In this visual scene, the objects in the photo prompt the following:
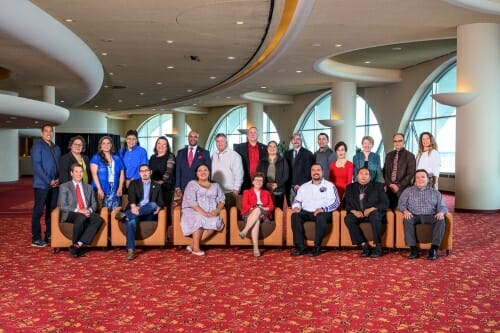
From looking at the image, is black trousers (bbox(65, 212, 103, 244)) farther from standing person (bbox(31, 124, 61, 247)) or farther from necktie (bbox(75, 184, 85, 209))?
standing person (bbox(31, 124, 61, 247))

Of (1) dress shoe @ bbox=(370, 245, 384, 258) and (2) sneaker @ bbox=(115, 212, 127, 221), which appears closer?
(1) dress shoe @ bbox=(370, 245, 384, 258)

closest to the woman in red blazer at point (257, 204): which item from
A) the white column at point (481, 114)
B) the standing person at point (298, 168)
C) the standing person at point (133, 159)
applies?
the standing person at point (298, 168)

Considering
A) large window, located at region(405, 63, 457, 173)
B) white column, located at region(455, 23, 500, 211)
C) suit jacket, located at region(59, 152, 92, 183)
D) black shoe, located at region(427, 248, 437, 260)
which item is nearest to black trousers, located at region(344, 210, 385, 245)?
black shoe, located at region(427, 248, 437, 260)

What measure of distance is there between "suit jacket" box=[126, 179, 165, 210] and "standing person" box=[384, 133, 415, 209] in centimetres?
312

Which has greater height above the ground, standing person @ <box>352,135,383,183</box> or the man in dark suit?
standing person @ <box>352,135,383,183</box>

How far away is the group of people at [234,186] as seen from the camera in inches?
264

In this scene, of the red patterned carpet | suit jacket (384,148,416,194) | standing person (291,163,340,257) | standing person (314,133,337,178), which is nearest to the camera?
the red patterned carpet

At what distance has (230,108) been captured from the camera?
31.8 m

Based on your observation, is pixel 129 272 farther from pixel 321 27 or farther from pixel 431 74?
pixel 431 74

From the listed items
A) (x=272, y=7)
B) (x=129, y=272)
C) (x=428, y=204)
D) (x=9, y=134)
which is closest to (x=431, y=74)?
(x=272, y=7)

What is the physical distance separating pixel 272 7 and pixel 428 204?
4.17m

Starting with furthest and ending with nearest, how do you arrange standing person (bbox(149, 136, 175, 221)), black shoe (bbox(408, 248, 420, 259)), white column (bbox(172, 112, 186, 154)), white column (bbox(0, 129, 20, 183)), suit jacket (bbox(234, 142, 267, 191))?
white column (bbox(172, 112, 186, 154))
white column (bbox(0, 129, 20, 183))
suit jacket (bbox(234, 142, 267, 191))
standing person (bbox(149, 136, 175, 221))
black shoe (bbox(408, 248, 420, 259))

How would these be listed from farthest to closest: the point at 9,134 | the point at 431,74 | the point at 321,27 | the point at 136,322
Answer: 1. the point at 9,134
2. the point at 431,74
3. the point at 321,27
4. the point at 136,322

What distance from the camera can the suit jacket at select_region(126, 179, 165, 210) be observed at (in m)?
6.89
